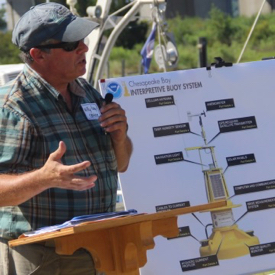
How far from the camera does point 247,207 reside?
4.47m

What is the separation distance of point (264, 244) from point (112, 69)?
79.3 ft

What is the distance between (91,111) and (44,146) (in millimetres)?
321

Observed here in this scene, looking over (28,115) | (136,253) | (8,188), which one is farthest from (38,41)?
(136,253)

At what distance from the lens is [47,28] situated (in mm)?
3057

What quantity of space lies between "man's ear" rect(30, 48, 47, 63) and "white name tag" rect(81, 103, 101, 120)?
10.3 inches

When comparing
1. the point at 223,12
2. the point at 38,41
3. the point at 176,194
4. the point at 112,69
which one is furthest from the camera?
the point at 223,12

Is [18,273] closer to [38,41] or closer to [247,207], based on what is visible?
[38,41]

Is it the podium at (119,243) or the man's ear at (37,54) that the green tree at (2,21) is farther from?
the podium at (119,243)

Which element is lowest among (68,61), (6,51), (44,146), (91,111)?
(44,146)

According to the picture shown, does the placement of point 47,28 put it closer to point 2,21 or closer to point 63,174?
point 63,174

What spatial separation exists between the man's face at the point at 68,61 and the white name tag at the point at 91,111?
0.53 feet

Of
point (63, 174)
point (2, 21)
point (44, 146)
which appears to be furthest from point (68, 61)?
point (2, 21)

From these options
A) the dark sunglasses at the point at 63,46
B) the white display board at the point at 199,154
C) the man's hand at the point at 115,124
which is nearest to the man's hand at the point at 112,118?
the man's hand at the point at 115,124

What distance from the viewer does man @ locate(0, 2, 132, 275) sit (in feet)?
9.78
